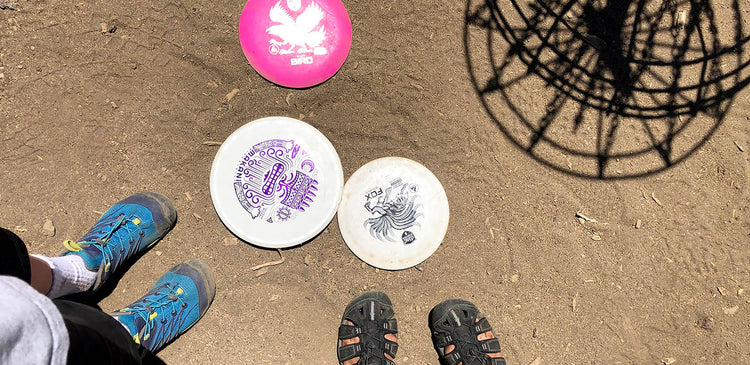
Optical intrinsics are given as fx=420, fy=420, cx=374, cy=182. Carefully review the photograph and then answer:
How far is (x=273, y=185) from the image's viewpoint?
7.29 ft

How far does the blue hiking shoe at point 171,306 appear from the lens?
2031 millimetres

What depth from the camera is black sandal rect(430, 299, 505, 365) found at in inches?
87.0

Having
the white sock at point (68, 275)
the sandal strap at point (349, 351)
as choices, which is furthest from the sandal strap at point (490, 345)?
the white sock at point (68, 275)

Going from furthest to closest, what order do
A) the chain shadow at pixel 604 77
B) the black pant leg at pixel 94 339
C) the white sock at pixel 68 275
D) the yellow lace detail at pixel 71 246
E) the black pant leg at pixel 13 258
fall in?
1. the chain shadow at pixel 604 77
2. the yellow lace detail at pixel 71 246
3. the white sock at pixel 68 275
4. the black pant leg at pixel 13 258
5. the black pant leg at pixel 94 339

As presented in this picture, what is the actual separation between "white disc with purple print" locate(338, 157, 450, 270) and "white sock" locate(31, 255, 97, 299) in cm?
123

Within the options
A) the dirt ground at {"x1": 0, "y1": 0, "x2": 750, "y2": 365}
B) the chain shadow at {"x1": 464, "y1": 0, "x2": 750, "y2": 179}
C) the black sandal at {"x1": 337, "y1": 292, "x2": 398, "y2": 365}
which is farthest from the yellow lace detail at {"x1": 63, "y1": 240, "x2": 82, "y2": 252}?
the chain shadow at {"x1": 464, "y1": 0, "x2": 750, "y2": 179}

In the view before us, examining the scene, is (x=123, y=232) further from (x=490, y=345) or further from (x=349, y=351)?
(x=490, y=345)

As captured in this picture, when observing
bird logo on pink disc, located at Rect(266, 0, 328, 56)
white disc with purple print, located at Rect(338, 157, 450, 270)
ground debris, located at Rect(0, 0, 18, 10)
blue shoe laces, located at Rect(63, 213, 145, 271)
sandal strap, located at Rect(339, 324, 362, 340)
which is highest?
bird logo on pink disc, located at Rect(266, 0, 328, 56)

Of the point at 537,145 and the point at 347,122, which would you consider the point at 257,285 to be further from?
the point at 537,145

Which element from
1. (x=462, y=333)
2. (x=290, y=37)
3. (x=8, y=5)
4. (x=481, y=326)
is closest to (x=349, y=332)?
(x=462, y=333)

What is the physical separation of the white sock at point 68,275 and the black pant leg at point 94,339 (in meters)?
0.40

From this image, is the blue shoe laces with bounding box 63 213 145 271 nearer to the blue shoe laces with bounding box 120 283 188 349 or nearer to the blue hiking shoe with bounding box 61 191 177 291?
the blue hiking shoe with bounding box 61 191 177 291

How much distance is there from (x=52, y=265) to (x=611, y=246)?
9.01 feet

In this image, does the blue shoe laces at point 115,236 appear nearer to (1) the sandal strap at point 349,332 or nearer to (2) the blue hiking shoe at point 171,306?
(2) the blue hiking shoe at point 171,306
